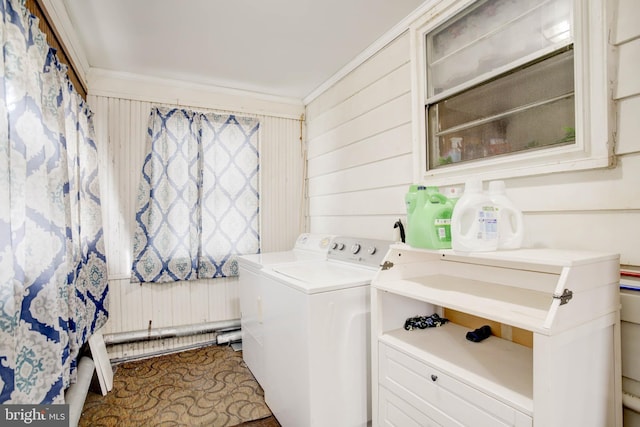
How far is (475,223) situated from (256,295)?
59.7 inches

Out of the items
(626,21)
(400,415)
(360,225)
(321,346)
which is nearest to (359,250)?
(360,225)

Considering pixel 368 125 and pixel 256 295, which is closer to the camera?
pixel 256 295

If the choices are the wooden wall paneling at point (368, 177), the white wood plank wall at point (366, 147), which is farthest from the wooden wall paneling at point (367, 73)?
the wooden wall paneling at point (368, 177)

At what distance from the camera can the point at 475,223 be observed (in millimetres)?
1125

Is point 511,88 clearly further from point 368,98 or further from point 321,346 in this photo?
point 321,346

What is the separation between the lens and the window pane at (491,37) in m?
1.26

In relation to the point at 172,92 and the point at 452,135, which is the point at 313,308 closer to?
the point at 452,135

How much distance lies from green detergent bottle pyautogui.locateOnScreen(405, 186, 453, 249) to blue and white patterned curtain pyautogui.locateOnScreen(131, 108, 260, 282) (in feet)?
6.64

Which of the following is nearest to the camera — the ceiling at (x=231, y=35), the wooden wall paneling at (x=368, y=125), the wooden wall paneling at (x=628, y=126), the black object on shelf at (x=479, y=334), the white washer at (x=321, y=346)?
the wooden wall paneling at (x=628, y=126)

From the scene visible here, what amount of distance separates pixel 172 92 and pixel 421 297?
2741 millimetres

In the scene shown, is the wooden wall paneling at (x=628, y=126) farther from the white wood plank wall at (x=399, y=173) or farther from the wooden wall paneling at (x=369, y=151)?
the wooden wall paneling at (x=369, y=151)

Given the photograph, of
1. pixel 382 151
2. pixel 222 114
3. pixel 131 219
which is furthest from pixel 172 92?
pixel 382 151

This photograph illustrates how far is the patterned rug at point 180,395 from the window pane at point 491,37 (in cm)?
230

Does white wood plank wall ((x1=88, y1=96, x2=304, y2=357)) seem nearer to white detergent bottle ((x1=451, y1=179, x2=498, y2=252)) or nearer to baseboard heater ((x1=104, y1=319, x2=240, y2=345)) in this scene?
baseboard heater ((x1=104, y1=319, x2=240, y2=345))
